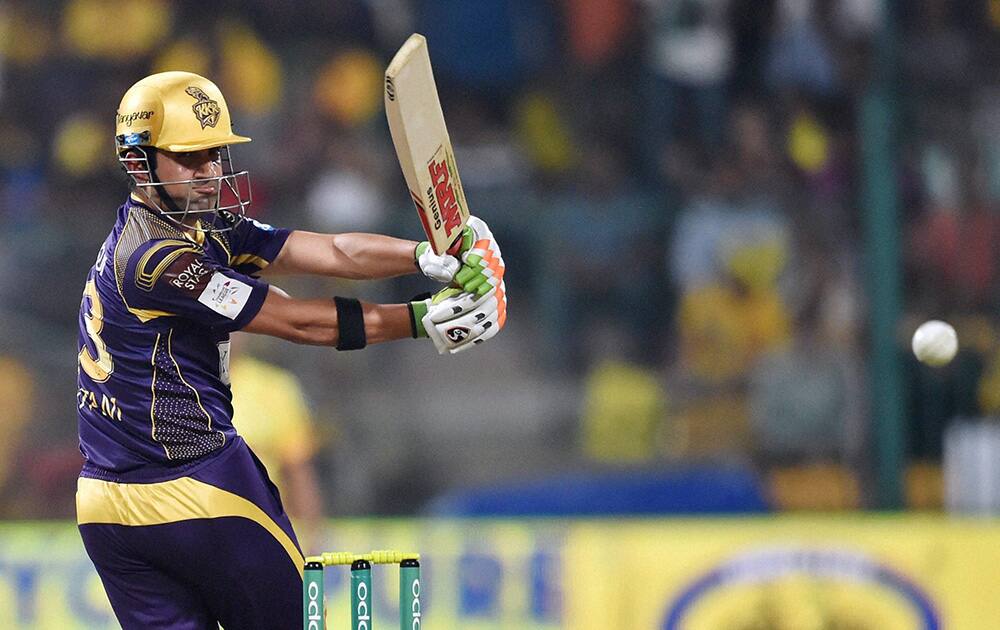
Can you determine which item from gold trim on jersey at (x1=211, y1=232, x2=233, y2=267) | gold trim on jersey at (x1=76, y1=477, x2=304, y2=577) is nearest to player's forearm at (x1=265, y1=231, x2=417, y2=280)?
gold trim on jersey at (x1=211, y1=232, x2=233, y2=267)

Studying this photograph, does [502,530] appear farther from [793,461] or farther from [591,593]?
[793,461]

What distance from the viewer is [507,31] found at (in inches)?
328

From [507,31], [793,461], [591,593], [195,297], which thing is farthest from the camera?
[507,31]

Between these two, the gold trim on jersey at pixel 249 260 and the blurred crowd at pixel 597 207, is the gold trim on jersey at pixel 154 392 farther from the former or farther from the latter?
the blurred crowd at pixel 597 207

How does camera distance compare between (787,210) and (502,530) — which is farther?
(787,210)

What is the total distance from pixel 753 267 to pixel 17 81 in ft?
13.0

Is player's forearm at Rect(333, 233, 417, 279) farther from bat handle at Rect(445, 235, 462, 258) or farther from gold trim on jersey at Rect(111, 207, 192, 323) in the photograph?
gold trim on jersey at Rect(111, 207, 192, 323)

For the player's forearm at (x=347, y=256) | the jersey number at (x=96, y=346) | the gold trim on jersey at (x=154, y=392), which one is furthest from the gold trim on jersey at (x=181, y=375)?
the player's forearm at (x=347, y=256)

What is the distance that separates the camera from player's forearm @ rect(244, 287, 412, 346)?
147 inches

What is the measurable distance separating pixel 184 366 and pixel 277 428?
3229mm

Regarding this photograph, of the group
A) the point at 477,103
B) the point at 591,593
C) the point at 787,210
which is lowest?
the point at 591,593

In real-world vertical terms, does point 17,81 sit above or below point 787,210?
above

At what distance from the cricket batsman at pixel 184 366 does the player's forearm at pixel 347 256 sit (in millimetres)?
279

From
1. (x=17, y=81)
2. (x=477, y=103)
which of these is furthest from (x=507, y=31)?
(x=17, y=81)
